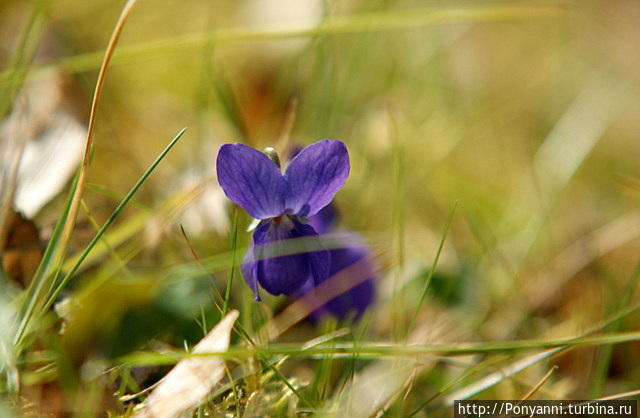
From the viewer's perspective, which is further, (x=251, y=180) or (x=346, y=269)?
(x=346, y=269)

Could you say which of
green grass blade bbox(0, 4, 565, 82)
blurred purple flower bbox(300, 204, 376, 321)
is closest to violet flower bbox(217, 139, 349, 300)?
blurred purple flower bbox(300, 204, 376, 321)

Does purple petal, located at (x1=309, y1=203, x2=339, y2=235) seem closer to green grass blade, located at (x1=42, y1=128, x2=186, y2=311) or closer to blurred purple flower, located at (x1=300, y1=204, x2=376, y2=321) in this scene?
blurred purple flower, located at (x1=300, y1=204, x2=376, y2=321)

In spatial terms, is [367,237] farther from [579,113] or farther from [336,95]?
[579,113]

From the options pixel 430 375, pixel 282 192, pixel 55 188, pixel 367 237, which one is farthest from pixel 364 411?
pixel 55 188

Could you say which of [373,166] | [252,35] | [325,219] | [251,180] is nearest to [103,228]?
[251,180]

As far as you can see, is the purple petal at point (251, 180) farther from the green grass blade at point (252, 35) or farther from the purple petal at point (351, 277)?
the green grass blade at point (252, 35)

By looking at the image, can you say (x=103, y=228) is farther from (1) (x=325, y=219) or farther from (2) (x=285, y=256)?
(1) (x=325, y=219)

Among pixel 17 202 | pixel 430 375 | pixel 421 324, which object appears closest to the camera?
pixel 430 375

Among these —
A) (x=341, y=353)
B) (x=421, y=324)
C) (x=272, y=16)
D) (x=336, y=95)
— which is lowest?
(x=421, y=324)
